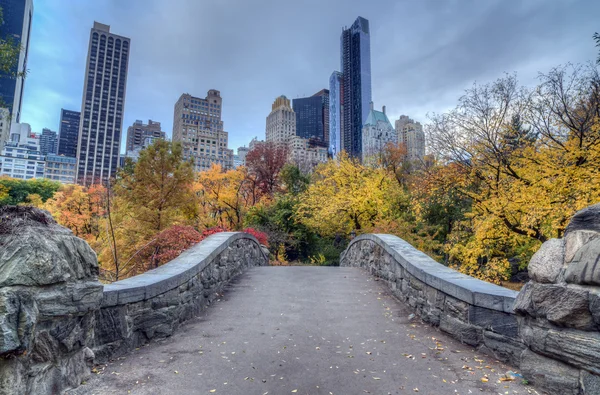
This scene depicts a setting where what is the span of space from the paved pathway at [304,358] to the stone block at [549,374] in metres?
0.14

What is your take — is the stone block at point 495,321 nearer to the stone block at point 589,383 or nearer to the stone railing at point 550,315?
the stone railing at point 550,315

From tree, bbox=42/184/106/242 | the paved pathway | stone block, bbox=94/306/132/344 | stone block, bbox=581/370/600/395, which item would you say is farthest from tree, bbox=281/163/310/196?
stone block, bbox=581/370/600/395

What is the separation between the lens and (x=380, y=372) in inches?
125

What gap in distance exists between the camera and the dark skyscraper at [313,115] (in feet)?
560

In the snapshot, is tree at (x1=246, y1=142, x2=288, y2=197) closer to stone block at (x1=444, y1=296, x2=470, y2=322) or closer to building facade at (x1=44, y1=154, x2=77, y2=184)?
stone block at (x1=444, y1=296, x2=470, y2=322)

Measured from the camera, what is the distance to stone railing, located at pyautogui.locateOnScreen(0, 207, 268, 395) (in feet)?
6.87

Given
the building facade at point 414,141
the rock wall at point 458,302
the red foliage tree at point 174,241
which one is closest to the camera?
the rock wall at point 458,302

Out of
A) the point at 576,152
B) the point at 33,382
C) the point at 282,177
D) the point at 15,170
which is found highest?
the point at 15,170

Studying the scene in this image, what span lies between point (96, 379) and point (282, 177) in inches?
792

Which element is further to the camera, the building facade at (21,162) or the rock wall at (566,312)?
the building facade at (21,162)

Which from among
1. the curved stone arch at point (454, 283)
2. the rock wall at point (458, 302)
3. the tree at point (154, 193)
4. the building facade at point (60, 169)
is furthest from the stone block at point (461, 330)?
the building facade at point (60, 169)

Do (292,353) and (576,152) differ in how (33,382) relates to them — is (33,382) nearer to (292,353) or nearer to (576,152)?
(292,353)

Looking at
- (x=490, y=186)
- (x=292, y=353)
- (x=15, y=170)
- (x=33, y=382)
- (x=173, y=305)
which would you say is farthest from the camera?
(x=15, y=170)

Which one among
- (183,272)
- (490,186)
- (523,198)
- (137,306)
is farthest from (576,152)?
(137,306)
